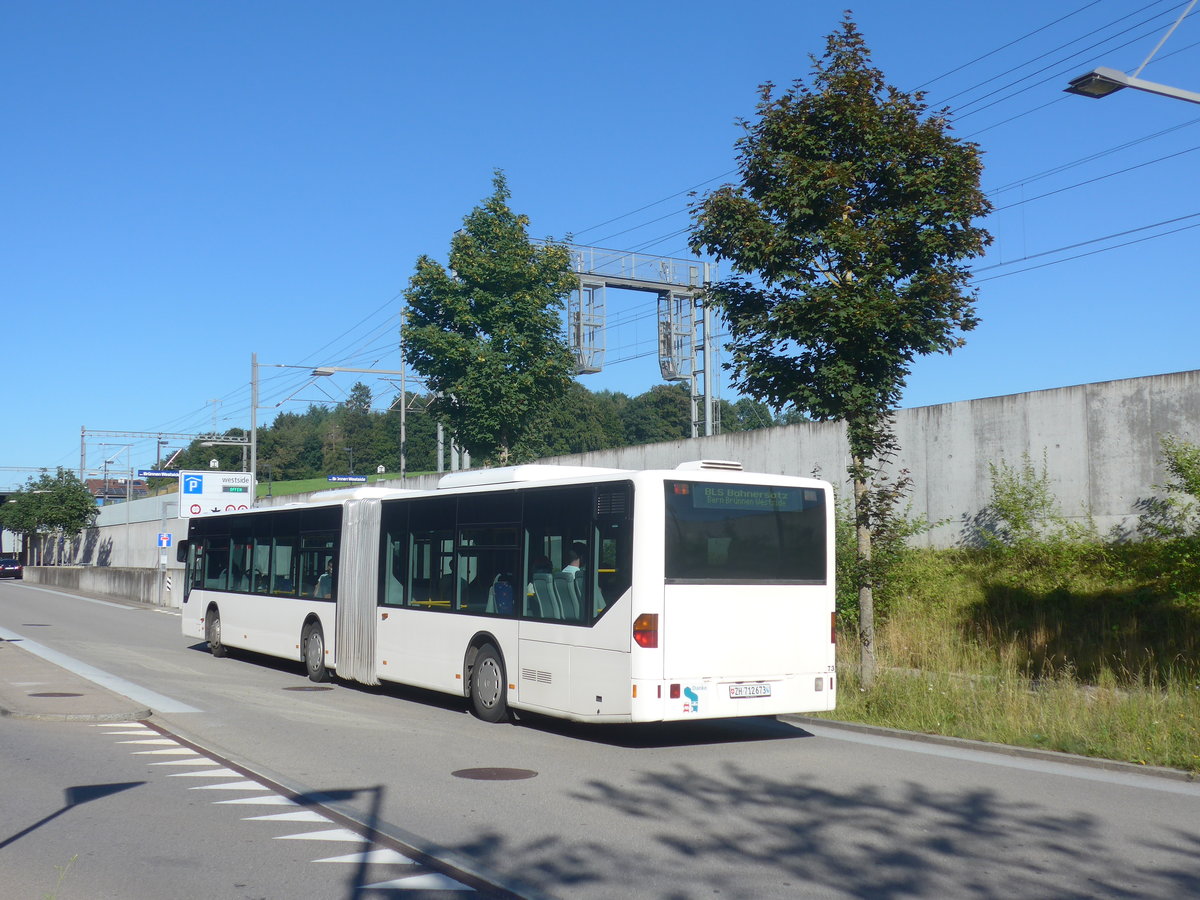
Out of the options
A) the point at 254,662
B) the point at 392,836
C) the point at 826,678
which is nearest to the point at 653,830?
the point at 392,836

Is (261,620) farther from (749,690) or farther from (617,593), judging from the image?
(749,690)

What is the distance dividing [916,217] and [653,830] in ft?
30.2

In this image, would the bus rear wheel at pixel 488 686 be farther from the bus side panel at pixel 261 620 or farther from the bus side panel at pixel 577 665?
the bus side panel at pixel 261 620

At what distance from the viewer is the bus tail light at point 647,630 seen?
11242mm

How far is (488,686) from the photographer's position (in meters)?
13.7

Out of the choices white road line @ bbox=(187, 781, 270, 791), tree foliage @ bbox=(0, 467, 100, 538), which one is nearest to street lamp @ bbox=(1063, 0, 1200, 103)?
white road line @ bbox=(187, 781, 270, 791)

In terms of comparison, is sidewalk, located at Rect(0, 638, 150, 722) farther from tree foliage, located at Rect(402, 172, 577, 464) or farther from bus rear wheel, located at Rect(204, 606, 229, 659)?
tree foliage, located at Rect(402, 172, 577, 464)

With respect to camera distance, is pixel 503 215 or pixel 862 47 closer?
pixel 862 47

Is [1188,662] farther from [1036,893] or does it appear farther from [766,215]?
[1036,893]

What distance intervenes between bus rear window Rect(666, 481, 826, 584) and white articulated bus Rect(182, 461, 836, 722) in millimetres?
15

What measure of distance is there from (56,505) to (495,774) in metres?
78.9

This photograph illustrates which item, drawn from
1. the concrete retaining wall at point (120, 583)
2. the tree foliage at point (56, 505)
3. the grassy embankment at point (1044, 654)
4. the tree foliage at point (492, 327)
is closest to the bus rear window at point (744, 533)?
the grassy embankment at point (1044, 654)

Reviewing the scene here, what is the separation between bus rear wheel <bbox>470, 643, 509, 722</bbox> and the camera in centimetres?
1345

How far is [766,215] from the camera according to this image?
49.4 feet
